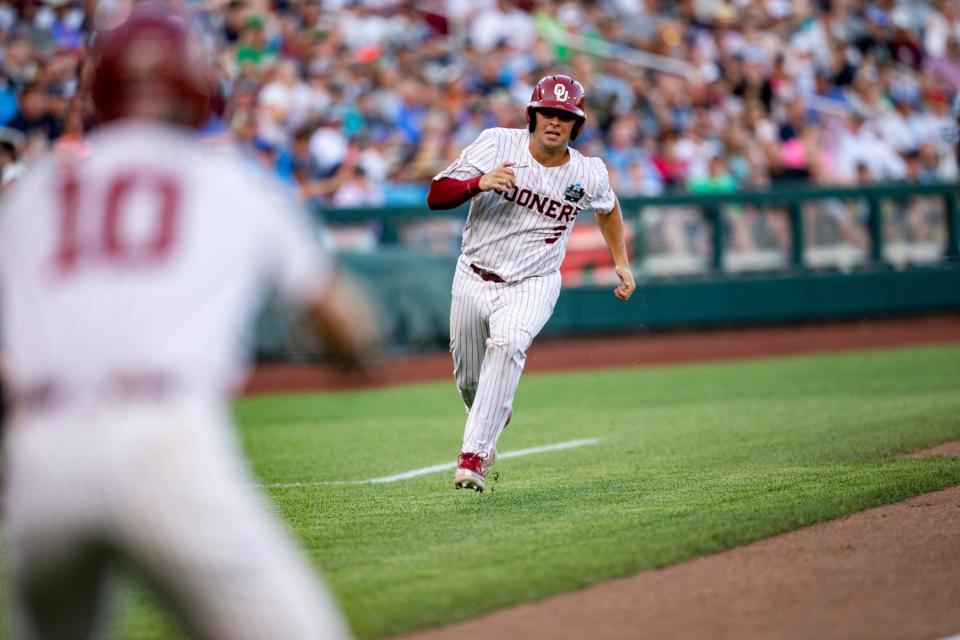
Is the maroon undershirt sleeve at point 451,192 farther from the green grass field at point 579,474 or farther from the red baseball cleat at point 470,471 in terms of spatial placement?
the green grass field at point 579,474

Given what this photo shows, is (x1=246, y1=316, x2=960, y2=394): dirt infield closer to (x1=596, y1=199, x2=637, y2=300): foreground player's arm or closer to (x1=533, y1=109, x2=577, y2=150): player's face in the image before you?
(x1=596, y1=199, x2=637, y2=300): foreground player's arm

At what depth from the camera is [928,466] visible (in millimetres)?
8383

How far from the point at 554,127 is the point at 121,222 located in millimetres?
5358

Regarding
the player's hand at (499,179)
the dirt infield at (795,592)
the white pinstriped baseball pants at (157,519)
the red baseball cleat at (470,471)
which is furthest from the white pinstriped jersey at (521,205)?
the white pinstriped baseball pants at (157,519)

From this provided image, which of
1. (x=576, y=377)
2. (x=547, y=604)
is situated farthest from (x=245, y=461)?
(x=576, y=377)

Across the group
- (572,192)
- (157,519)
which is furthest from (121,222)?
(572,192)

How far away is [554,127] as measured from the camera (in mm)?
8047

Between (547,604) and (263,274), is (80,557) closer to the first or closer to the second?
(263,274)

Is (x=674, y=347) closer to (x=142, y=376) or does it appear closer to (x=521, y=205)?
(x=521, y=205)

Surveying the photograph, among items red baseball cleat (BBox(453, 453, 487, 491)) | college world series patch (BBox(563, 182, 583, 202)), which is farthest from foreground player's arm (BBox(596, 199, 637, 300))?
red baseball cleat (BBox(453, 453, 487, 491))

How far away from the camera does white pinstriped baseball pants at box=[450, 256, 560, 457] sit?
25.0 ft

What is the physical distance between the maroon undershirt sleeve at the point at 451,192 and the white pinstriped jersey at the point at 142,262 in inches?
187

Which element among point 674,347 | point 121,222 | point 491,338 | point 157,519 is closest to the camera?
point 157,519

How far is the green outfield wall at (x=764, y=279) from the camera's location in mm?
17812
